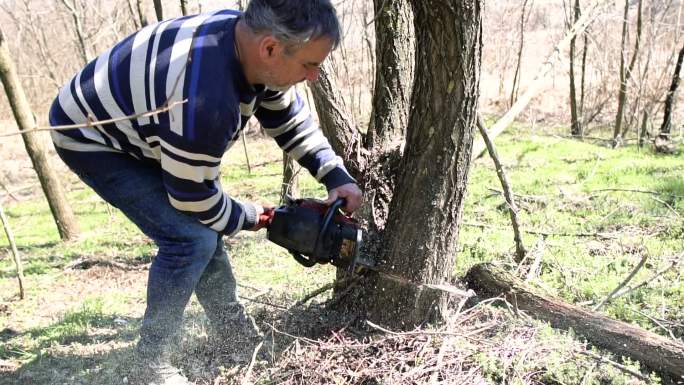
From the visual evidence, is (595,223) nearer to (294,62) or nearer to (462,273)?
(462,273)

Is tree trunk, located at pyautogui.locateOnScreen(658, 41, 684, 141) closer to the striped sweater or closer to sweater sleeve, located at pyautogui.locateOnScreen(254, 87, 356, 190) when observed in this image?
sweater sleeve, located at pyautogui.locateOnScreen(254, 87, 356, 190)

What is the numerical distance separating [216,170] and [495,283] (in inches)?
62.4

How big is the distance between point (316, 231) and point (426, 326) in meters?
0.68

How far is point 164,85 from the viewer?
1.82m

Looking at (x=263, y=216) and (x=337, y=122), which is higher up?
(x=337, y=122)

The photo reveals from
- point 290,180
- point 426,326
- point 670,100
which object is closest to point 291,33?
point 426,326

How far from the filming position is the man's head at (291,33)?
172 centimetres

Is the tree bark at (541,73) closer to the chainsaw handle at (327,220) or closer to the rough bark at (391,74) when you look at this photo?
the rough bark at (391,74)

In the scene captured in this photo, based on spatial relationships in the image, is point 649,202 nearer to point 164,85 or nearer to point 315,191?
point 315,191

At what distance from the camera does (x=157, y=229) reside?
7.14ft

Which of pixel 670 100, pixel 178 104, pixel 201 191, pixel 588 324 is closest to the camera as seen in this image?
pixel 178 104

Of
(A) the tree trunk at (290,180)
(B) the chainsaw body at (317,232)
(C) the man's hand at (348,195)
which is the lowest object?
(A) the tree trunk at (290,180)

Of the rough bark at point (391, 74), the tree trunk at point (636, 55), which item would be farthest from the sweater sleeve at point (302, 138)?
the tree trunk at point (636, 55)

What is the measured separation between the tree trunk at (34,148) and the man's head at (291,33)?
4055mm
